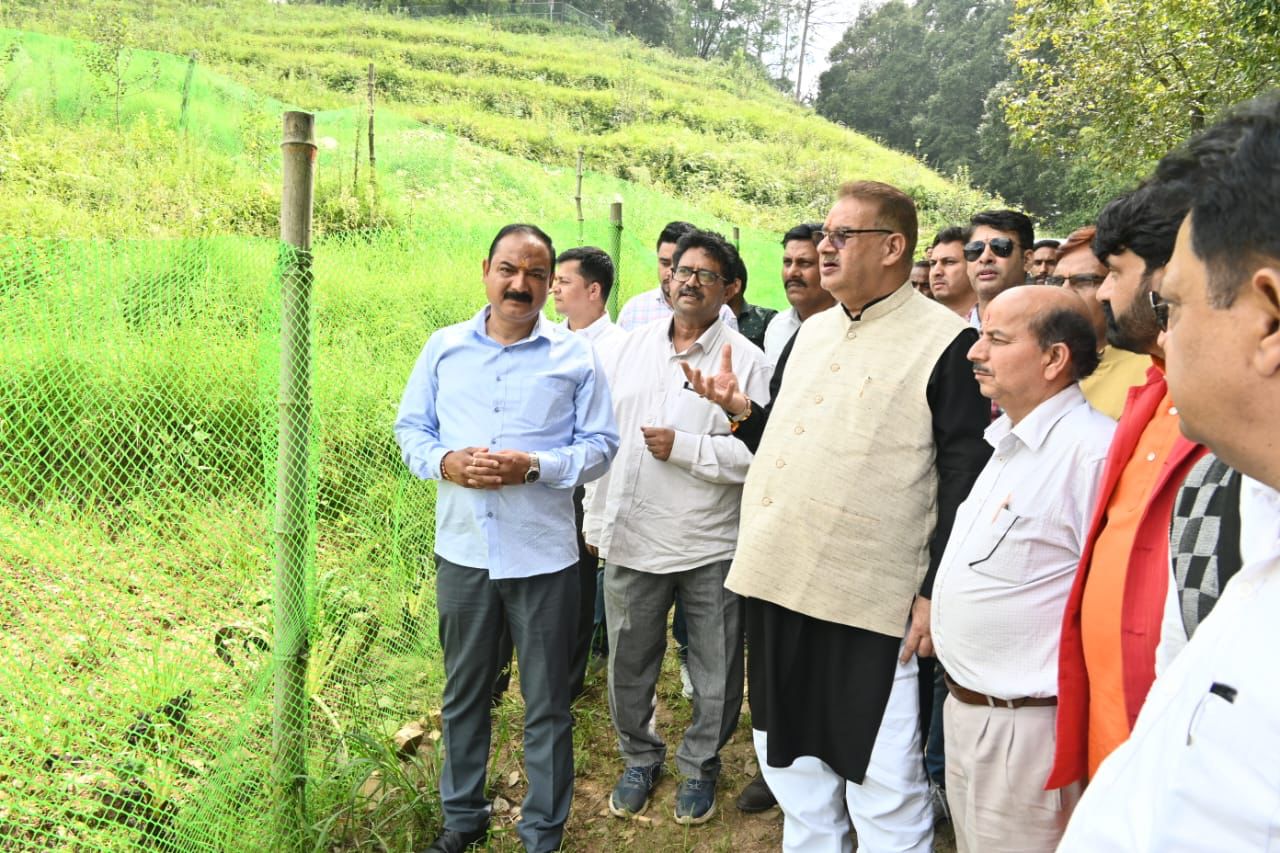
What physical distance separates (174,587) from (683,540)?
1.67 metres

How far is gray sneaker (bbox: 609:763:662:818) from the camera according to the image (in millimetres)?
2861

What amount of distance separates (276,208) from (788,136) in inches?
868

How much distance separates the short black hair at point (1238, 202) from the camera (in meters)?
0.75

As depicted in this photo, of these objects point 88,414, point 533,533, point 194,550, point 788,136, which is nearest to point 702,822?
point 533,533

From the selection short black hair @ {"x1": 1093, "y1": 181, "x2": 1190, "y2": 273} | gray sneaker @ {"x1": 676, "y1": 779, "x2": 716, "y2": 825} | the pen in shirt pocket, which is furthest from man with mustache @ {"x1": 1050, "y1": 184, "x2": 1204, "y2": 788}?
gray sneaker @ {"x1": 676, "y1": 779, "x2": 716, "y2": 825}

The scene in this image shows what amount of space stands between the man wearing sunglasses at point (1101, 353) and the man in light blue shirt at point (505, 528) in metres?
1.46

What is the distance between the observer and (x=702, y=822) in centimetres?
284

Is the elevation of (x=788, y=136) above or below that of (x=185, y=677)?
above

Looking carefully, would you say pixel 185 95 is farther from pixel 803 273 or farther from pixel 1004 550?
pixel 1004 550

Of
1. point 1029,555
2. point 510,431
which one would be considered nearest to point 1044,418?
point 1029,555

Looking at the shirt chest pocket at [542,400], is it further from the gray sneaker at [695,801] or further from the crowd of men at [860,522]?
the gray sneaker at [695,801]

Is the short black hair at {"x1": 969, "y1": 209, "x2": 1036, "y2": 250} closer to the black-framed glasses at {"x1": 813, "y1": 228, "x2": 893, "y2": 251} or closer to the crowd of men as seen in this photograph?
the crowd of men

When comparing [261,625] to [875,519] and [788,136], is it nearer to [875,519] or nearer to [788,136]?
[875,519]

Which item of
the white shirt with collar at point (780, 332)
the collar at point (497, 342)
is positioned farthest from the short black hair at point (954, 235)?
the collar at point (497, 342)
